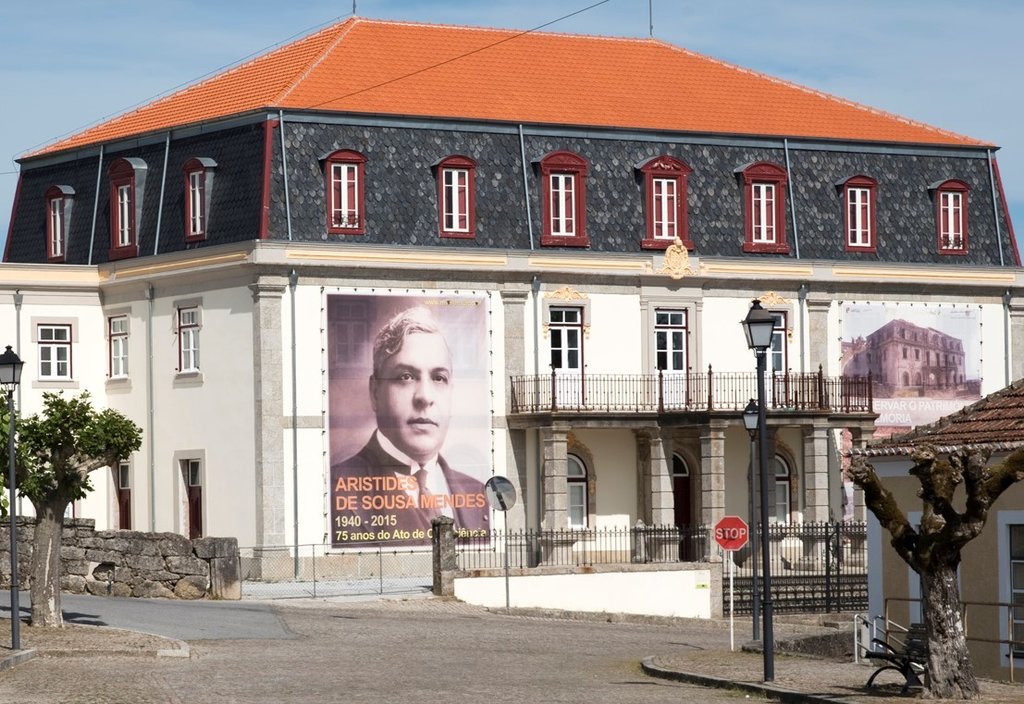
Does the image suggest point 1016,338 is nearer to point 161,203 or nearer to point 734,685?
point 161,203

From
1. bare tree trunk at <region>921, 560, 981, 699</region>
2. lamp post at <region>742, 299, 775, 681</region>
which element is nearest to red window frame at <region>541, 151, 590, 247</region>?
lamp post at <region>742, 299, 775, 681</region>

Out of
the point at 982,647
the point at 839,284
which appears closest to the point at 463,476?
the point at 839,284

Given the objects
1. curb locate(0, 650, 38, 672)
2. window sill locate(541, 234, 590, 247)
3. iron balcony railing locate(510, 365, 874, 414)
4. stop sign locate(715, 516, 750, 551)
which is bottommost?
curb locate(0, 650, 38, 672)

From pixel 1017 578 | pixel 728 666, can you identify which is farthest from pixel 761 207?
pixel 728 666

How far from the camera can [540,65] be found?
51719 millimetres

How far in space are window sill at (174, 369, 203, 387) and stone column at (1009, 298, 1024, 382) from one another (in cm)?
1978

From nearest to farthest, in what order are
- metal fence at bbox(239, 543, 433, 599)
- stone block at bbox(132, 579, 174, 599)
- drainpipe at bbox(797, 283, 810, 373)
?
1. stone block at bbox(132, 579, 174, 599)
2. metal fence at bbox(239, 543, 433, 599)
3. drainpipe at bbox(797, 283, 810, 373)

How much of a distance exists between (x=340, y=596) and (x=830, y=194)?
17.3 metres

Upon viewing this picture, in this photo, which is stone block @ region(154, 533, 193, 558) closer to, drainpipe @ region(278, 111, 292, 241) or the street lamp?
drainpipe @ region(278, 111, 292, 241)

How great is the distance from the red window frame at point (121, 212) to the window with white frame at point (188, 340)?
2148 mm

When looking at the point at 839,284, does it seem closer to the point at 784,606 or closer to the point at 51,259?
the point at 784,606

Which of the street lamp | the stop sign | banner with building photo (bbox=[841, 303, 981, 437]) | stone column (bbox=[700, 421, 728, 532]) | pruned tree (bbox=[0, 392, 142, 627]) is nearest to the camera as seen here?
Answer: the street lamp

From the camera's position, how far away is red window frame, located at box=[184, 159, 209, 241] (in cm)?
4669

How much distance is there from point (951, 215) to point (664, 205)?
25.8ft
